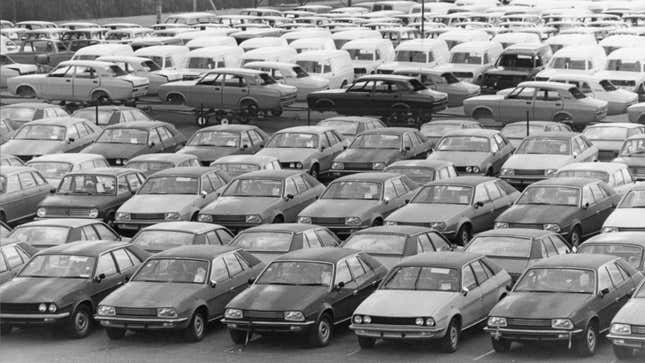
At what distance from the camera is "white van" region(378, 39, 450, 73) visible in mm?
51656

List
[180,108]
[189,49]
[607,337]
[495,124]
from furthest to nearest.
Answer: [189,49] → [180,108] → [495,124] → [607,337]

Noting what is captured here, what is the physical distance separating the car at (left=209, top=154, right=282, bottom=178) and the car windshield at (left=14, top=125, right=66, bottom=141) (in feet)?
17.7

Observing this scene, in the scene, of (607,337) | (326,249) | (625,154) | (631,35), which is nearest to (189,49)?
(631,35)

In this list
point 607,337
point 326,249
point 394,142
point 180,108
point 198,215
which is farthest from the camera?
point 180,108

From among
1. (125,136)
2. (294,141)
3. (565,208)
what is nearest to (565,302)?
(565,208)

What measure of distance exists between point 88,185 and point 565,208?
29.2ft

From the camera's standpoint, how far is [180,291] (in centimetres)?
2059

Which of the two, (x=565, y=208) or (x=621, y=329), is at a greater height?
(x=621, y=329)

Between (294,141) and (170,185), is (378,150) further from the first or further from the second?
(170,185)

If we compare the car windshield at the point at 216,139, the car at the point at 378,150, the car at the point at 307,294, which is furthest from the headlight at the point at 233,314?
the car windshield at the point at 216,139

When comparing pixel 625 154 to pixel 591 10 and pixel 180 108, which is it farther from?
pixel 591 10

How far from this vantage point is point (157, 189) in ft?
93.0

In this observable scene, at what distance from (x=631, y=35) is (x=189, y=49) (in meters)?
15.6

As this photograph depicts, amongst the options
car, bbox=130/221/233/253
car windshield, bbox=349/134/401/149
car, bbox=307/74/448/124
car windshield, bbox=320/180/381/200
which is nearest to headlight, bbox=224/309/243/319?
car, bbox=130/221/233/253
